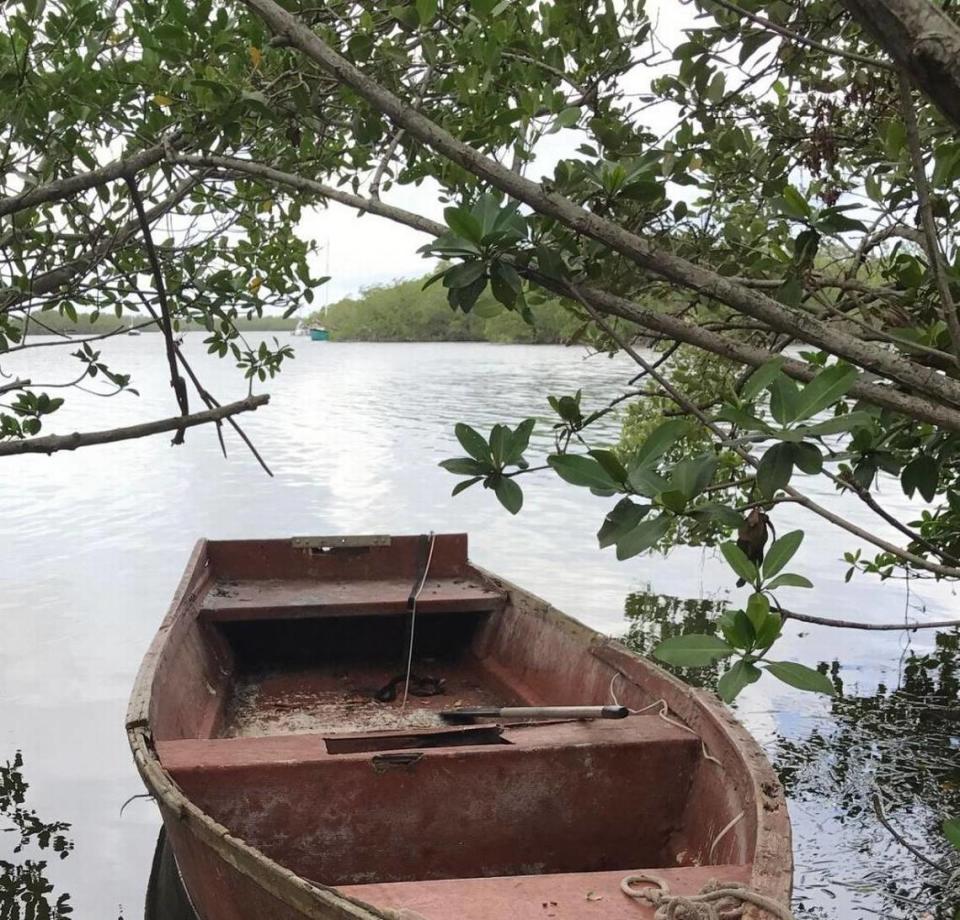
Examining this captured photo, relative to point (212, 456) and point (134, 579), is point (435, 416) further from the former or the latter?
point (134, 579)

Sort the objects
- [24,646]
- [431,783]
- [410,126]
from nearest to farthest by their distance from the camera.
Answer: [410,126], [431,783], [24,646]

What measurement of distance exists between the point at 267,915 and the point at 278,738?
88 centimetres

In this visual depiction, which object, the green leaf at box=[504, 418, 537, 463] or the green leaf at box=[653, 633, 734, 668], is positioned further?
the green leaf at box=[504, 418, 537, 463]

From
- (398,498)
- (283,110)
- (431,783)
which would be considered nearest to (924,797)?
(431,783)

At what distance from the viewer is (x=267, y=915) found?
2.51m

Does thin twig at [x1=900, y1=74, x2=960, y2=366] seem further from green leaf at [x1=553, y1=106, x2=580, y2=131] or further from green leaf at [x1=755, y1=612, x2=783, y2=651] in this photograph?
green leaf at [x1=553, y1=106, x2=580, y2=131]

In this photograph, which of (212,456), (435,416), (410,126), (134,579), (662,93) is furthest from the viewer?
(435,416)

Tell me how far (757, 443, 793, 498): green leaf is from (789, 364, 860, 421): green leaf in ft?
0.41

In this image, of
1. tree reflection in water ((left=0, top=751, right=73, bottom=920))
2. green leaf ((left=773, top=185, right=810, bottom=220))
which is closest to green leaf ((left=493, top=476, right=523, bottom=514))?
green leaf ((left=773, top=185, right=810, bottom=220))

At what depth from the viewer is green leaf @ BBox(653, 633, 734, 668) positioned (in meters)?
1.43

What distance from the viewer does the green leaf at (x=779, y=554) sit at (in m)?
1.46

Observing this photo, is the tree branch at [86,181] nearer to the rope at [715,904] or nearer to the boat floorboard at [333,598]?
the rope at [715,904]

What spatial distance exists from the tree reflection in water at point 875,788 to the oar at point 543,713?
1424 millimetres

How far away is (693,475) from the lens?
4.83 ft
